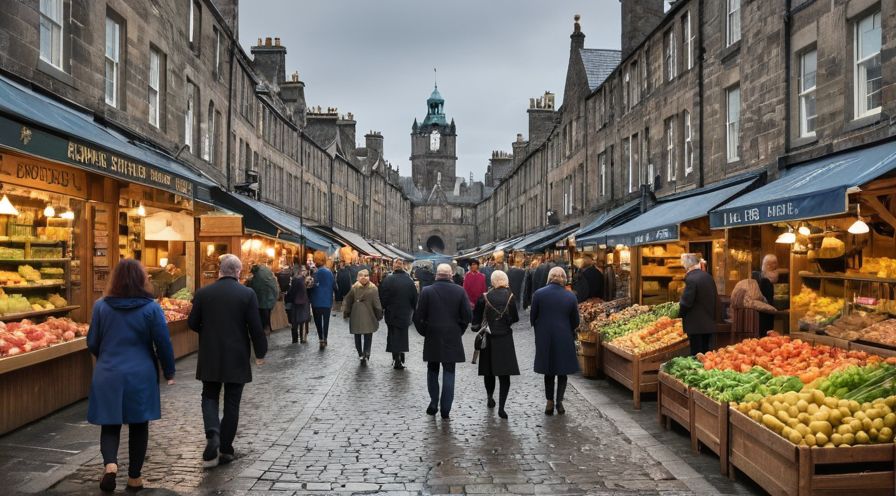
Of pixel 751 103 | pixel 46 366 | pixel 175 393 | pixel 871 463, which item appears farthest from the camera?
pixel 751 103

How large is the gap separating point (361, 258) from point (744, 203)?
103 ft

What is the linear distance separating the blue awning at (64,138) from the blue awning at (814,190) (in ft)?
26.4

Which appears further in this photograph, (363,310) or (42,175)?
(363,310)

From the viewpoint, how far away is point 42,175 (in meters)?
9.73

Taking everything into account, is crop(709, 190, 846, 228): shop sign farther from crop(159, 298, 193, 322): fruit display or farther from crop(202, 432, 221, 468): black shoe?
crop(159, 298, 193, 322): fruit display

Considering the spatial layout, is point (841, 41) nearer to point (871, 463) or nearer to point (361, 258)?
point (871, 463)

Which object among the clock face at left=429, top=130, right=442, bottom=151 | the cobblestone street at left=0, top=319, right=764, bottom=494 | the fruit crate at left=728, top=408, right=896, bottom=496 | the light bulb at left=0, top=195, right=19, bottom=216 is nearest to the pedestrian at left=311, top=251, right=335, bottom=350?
the cobblestone street at left=0, top=319, right=764, bottom=494

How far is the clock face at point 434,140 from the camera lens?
369 ft

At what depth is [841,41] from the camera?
11.2 m

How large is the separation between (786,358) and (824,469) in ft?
9.60

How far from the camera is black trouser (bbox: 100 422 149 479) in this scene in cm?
580

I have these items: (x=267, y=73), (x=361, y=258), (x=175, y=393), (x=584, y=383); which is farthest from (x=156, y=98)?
(x=361, y=258)

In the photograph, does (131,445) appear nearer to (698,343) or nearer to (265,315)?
(698,343)

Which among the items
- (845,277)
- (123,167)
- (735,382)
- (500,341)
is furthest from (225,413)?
(845,277)
